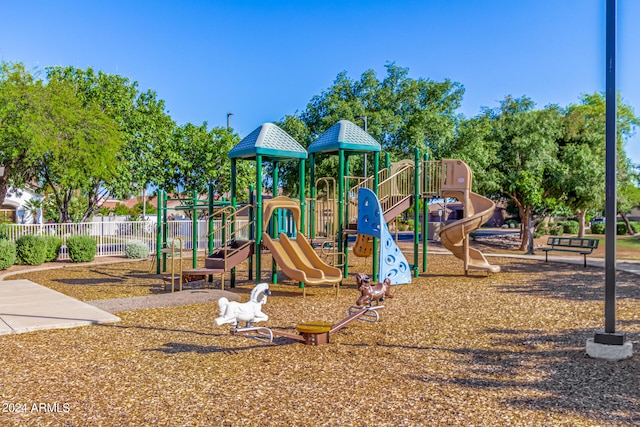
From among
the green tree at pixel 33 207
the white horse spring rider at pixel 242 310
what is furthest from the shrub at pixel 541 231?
the green tree at pixel 33 207

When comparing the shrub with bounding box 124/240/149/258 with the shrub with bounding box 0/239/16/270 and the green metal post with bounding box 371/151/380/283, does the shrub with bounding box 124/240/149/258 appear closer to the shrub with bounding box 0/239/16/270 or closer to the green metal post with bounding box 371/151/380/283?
the shrub with bounding box 0/239/16/270

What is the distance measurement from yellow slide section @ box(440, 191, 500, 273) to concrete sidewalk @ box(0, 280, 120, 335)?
989 cm

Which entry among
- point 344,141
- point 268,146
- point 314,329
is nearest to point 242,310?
point 314,329

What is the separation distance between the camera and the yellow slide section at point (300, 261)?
35.9 feet

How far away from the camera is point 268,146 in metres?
12.1

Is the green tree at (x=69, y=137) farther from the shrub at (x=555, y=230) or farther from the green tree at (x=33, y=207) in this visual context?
the shrub at (x=555, y=230)

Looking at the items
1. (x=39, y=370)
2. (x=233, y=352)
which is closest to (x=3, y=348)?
(x=39, y=370)

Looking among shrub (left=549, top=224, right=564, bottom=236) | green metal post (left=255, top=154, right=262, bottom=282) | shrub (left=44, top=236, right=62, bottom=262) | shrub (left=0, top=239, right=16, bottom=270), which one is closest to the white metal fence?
shrub (left=44, top=236, right=62, bottom=262)

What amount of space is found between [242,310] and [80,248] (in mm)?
14843

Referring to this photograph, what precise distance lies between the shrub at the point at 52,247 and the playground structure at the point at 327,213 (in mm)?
5799

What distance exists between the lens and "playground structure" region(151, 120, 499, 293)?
37.5 feet

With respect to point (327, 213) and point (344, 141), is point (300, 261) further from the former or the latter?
point (344, 141)

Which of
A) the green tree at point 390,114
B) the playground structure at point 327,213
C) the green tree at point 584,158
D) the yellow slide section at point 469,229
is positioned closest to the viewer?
the playground structure at point 327,213

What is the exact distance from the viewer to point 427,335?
772 cm
